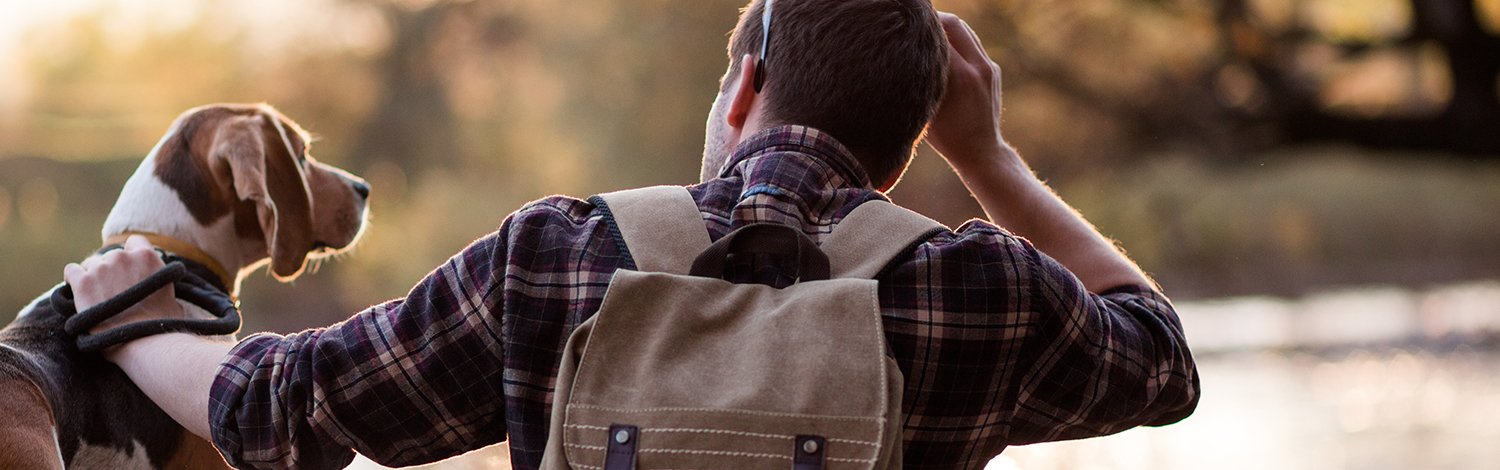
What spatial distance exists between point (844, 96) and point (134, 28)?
22.1 feet

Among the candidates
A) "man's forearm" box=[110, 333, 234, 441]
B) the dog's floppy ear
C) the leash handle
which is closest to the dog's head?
the dog's floppy ear

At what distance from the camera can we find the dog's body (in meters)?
2.07

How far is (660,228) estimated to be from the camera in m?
1.44

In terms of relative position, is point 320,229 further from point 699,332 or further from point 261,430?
point 699,332

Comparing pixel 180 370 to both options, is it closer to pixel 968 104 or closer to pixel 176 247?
pixel 176 247

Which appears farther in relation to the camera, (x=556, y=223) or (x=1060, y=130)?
(x=1060, y=130)

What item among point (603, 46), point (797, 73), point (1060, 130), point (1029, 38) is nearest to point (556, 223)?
point (797, 73)

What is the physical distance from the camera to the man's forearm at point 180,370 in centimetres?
158

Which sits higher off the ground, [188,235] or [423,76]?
[188,235]

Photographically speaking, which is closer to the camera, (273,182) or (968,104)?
(968,104)

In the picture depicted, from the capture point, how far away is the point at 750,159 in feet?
5.08

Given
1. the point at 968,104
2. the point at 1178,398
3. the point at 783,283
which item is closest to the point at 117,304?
the point at 783,283

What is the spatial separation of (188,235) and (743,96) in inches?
51.3

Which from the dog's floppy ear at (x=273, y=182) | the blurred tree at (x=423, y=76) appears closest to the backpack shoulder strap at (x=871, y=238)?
the dog's floppy ear at (x=273, y=182)
